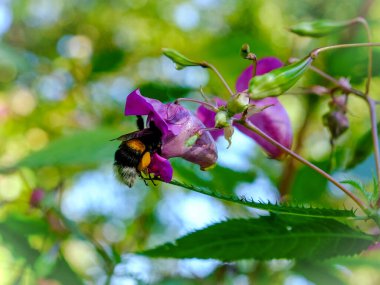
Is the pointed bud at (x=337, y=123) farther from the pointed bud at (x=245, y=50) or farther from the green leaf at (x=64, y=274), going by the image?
the green leaf at (x=64, y=274)

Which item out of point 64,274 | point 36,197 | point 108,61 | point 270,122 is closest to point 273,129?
point 270,122

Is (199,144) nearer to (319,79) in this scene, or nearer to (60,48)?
(319,79)

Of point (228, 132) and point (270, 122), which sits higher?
point (270, 122)

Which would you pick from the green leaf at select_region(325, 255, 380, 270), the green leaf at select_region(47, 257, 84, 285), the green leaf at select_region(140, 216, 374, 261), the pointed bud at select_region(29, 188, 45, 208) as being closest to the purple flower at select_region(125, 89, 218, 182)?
the green leaf at select_region(140, 216, 374, 261)

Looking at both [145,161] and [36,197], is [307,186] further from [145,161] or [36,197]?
[36,197]

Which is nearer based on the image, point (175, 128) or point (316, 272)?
point (175, 128)

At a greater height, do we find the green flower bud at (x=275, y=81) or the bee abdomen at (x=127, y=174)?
the green flower bud at (x=275, y=81)

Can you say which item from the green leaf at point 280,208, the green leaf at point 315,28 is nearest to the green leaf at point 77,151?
the green leaf at point 315,28
